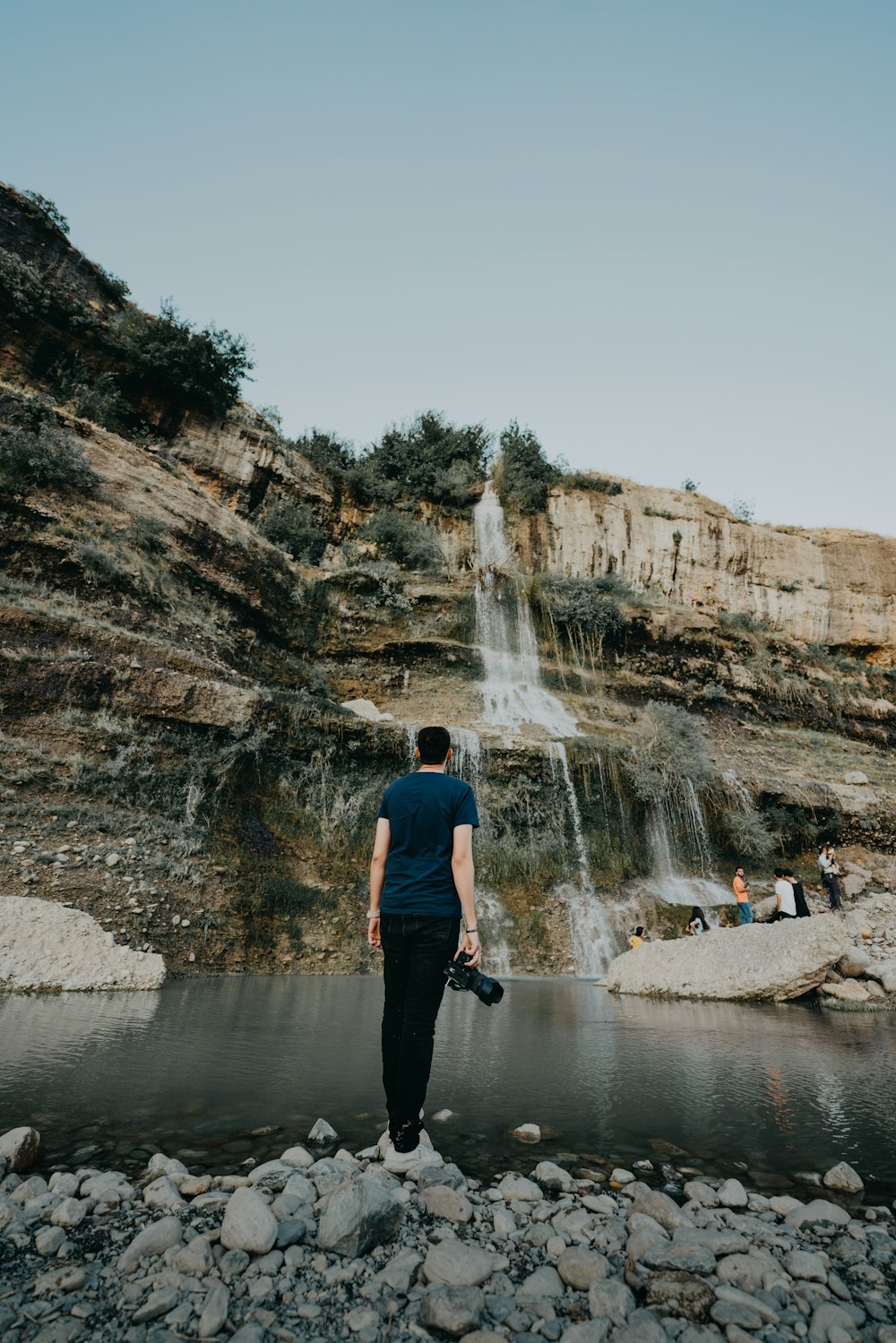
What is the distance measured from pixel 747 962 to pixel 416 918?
8075mm

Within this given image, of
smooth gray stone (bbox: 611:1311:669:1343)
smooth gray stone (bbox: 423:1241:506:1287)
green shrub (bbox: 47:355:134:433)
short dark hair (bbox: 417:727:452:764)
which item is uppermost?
green shrub (bbox: 47:355:134:433)

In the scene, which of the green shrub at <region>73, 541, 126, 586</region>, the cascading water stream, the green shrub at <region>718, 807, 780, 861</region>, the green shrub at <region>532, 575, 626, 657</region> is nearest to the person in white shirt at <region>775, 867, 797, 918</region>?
the cascading water stream

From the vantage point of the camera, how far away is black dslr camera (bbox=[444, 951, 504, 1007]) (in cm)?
334

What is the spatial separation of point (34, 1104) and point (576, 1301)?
324cm

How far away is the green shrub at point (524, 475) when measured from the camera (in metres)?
31.2

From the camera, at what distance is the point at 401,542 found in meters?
28.0

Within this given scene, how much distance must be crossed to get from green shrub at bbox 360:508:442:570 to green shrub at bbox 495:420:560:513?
202 inches

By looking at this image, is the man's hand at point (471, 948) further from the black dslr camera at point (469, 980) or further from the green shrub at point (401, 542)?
the green shrub at point (401, 542)

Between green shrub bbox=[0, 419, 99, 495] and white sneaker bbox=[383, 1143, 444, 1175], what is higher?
green shrub bbox=[0, 419, 99, 495]

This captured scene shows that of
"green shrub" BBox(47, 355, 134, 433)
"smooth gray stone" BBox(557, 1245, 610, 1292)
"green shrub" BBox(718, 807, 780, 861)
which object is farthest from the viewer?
"green shrub" BBox(47, 355, 134, 433)

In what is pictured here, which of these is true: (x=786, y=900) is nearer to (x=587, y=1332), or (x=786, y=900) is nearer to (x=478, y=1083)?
(x=478, y=1083)

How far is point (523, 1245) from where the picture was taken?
2.43 meters

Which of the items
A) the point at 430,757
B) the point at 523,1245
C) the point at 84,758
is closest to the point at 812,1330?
the point at 523,1245

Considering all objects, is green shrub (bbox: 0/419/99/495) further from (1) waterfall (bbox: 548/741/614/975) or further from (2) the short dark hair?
(2) the short dark hair
